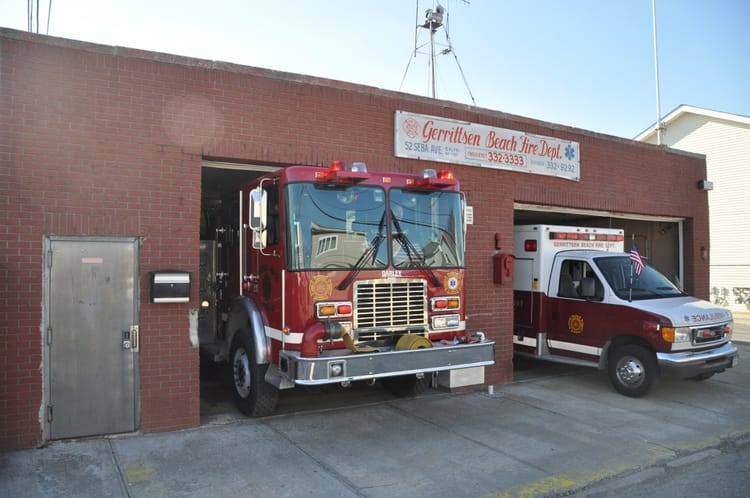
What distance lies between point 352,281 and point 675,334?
4.84 metres

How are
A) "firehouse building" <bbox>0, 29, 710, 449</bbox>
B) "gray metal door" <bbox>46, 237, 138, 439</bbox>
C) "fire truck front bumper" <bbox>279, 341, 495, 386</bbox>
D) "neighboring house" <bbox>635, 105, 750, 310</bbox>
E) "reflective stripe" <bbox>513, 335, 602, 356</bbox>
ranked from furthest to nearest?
"neighboring house" <bbox>635, 105, 750, 310</bbox> → "reflective stripe" <bbox>513, 335, 602, 356</bbox> → "gray metal door" <bbox>46, 237, 138, 439</bbox> → "firehouse building" <bbox>0, 29, 710, 449</bbox> → "fire truck front bumper" <bbox>279, 341, 495, 386</bbox>

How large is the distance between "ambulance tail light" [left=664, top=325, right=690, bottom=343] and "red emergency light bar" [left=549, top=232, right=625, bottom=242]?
251cm

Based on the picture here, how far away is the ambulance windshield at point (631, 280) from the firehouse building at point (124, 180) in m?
3.58

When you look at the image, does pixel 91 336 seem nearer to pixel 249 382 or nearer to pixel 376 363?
pixel 249 382

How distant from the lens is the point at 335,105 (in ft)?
26.3

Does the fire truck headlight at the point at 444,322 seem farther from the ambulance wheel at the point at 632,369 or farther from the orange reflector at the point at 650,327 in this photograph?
the ambulance wheel at the point at 632,369

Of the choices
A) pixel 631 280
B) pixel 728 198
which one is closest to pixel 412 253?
pixel 631 280

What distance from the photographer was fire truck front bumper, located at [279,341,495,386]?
18.3 ft

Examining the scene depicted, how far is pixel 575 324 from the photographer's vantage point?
9516 millimetres

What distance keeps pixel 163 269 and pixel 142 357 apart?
101cm

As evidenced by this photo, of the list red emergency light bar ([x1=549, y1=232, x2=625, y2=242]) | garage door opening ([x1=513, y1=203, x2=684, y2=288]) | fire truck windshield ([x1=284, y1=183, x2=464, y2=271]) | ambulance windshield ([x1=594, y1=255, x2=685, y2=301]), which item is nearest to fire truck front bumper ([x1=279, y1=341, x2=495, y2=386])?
fire truck windshield ([x1=284, y1=183, x2=464, y2=271])

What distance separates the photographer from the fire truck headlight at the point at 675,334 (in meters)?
8.10

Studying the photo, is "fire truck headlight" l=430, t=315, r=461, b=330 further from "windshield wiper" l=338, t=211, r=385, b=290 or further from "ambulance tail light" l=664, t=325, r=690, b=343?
"ambulance tail light" l=664, t=325, r=690, b=343

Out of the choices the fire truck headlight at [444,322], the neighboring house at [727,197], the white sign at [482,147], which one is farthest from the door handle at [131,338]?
the neighboring house at [727,197]
